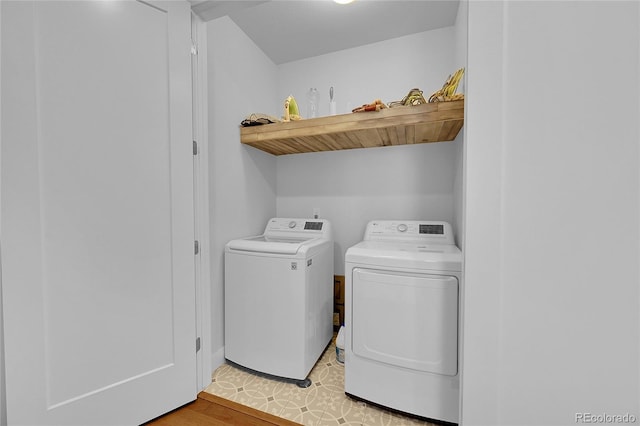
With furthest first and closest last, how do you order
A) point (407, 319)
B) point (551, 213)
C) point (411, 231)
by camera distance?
point (411, 231) → point (407, 319) → point (551, 213)

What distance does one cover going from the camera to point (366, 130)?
1.60 metres

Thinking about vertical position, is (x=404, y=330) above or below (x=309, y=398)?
above

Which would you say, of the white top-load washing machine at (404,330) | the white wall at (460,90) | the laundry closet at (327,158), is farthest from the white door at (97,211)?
the white wall at (460,90)

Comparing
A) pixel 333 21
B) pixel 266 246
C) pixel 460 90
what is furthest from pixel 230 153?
pixel 460 90

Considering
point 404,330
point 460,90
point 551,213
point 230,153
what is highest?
point 460,90

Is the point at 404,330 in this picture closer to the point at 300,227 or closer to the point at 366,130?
the point at 300,227

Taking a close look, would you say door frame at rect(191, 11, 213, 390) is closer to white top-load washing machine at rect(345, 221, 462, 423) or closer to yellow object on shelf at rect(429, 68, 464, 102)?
white top-load washing machine at rect(345, 221, 462, 423)

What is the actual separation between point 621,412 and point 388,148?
183 cm

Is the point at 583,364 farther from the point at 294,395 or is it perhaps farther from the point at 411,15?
the point at 411,15

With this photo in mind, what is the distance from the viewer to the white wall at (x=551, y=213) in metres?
0.77

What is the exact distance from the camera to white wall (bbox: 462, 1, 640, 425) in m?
0.77

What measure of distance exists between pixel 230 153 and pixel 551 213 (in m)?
1.81

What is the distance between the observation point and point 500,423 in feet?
2.90

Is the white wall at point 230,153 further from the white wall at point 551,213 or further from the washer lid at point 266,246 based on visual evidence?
the white wall at point 551,213
